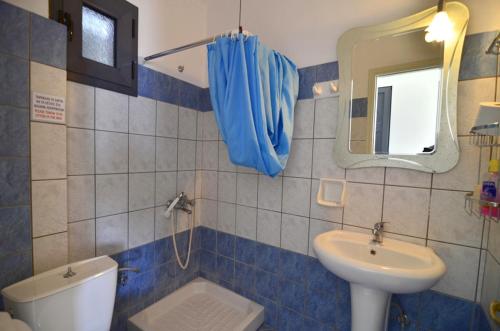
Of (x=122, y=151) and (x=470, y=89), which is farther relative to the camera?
(x=122, y=151)

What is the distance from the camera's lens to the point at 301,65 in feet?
4.73

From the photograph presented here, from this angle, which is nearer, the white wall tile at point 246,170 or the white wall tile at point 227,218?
the white wall tile at point 246,170

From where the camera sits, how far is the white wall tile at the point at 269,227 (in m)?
1.54

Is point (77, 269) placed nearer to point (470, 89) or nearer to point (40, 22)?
point (40, 22)

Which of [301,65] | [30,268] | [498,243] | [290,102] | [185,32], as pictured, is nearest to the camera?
[498,243]

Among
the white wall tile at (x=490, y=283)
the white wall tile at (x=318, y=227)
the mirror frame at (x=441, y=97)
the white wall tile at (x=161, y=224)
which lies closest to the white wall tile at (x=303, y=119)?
the mirror frame at (x=441, y=97)

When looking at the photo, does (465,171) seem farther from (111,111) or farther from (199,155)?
(111,111)

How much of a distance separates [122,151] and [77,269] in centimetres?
65

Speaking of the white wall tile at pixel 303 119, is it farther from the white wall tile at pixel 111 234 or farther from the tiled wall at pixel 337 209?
the white wall tile at pixel 111 234

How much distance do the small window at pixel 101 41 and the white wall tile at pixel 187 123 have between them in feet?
1.23

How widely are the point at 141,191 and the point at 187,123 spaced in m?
0.62

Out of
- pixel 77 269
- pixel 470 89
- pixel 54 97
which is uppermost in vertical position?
pixel 470 89

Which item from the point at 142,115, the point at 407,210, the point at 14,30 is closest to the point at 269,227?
the point at 407,210

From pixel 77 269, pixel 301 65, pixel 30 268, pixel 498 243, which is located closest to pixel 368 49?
pixel 301 65
